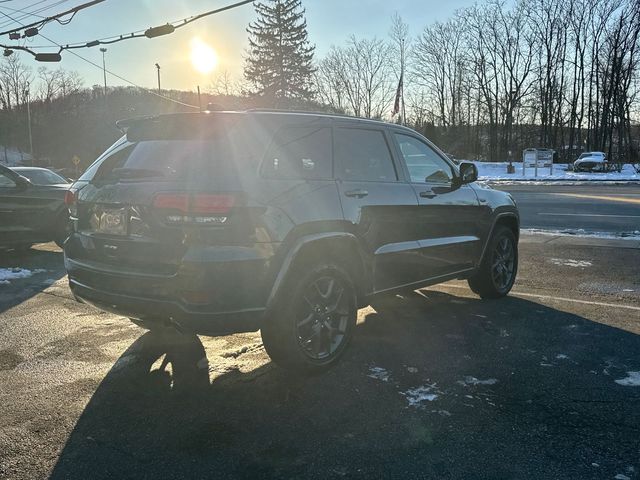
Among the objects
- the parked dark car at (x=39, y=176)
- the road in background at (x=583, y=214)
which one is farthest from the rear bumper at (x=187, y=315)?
the road in background at (x=583, y=214)

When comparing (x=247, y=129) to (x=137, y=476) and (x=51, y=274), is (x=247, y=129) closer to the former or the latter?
(x=137, y=476)

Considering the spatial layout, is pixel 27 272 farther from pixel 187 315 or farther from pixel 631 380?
pixel 631 380

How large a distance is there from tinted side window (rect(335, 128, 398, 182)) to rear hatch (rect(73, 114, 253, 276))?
3.10 ft

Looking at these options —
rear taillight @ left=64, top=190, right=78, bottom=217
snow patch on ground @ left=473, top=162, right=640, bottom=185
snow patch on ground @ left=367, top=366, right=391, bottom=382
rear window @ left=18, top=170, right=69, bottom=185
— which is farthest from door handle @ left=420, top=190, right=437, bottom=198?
snow patch on ground @ left=473, top=162, right=640, bottom=185

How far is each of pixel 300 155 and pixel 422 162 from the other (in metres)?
1.65

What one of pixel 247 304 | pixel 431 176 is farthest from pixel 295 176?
pixel 431 176

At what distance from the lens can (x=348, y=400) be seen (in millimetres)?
3463

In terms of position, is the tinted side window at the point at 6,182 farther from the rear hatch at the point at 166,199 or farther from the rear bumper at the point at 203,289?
the rear bumper at the point at 203,289

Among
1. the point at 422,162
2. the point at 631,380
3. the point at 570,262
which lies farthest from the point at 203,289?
the point at 570,262

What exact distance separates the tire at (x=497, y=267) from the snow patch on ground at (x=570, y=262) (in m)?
2.16

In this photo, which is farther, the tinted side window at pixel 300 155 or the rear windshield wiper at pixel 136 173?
the tinted side window at pixel 300 155

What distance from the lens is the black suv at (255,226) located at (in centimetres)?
321

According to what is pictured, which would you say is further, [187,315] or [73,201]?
[73,201]

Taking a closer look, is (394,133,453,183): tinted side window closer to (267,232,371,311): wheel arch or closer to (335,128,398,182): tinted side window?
(335,128,398,182): tinted side window
